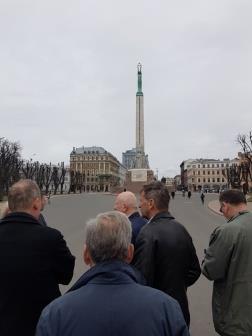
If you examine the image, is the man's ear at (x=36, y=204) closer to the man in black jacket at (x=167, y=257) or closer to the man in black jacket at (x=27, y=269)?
the man in black jacket at (x=27, y=269)

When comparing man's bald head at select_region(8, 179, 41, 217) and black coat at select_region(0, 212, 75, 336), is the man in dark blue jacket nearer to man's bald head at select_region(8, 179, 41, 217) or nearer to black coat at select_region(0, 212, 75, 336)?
black coat at select_region(0, 212, 75, 336)

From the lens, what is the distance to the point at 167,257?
14.1 ft

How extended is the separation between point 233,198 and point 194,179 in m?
196

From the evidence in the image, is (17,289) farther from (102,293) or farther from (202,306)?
(202,306)

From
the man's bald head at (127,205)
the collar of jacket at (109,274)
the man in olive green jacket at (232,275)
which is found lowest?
the man in olive green jacket at (232,275)

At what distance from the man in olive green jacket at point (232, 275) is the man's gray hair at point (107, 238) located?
1.95m

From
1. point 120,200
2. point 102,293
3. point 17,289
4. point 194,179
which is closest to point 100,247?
point 102,293

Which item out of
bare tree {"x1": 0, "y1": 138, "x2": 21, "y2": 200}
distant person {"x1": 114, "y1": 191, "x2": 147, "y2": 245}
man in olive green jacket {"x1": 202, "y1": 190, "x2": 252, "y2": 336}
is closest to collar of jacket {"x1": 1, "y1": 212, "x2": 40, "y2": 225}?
man in olive green jacket {"x1": 202, "y1": 190, "x2": 252, "y2": 336}

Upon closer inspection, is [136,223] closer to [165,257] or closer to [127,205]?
[127,205]

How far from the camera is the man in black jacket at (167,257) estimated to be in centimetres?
426

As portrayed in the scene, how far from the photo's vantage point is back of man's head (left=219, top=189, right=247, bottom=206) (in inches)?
177

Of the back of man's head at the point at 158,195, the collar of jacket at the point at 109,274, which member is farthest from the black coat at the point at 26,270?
the back of man's head at the point at 158,195

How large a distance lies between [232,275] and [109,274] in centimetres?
225

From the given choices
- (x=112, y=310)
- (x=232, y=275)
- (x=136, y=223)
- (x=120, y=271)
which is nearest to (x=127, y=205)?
(x=136, y=223)
